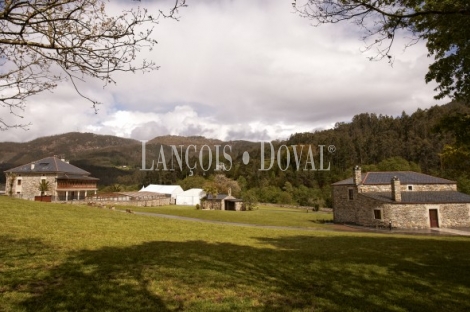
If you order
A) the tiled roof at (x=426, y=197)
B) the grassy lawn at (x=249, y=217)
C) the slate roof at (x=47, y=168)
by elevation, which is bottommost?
the grassy lawn at (x=249, y=217)

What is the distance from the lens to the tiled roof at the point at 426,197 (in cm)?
3525

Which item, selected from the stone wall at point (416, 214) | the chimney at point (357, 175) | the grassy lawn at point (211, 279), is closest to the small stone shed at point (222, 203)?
the chimney at point (357, 175)

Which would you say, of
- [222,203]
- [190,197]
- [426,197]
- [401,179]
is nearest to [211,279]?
[426,197]

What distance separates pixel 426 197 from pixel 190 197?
182ft

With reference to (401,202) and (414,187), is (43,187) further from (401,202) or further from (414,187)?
(414,187)

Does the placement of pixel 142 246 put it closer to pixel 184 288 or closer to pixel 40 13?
pixel 184 288

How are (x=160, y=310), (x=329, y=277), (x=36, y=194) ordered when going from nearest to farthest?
(x=160, y=310) → (x=329, y=277) → (x=36, y=194)

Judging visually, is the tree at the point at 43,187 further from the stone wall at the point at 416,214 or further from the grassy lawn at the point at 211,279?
the stone wall at the point at 416,214

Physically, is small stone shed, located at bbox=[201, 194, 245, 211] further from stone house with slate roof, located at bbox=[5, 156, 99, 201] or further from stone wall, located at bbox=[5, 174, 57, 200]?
stone wall, located at bbox=[5, 174, 57, 200]

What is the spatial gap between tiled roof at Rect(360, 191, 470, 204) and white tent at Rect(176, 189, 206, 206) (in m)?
47.4

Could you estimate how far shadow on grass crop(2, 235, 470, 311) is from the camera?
6.04 metres

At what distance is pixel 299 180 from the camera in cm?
12156

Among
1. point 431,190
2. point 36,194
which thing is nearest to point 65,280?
point 431,190

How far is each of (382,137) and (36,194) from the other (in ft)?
487
